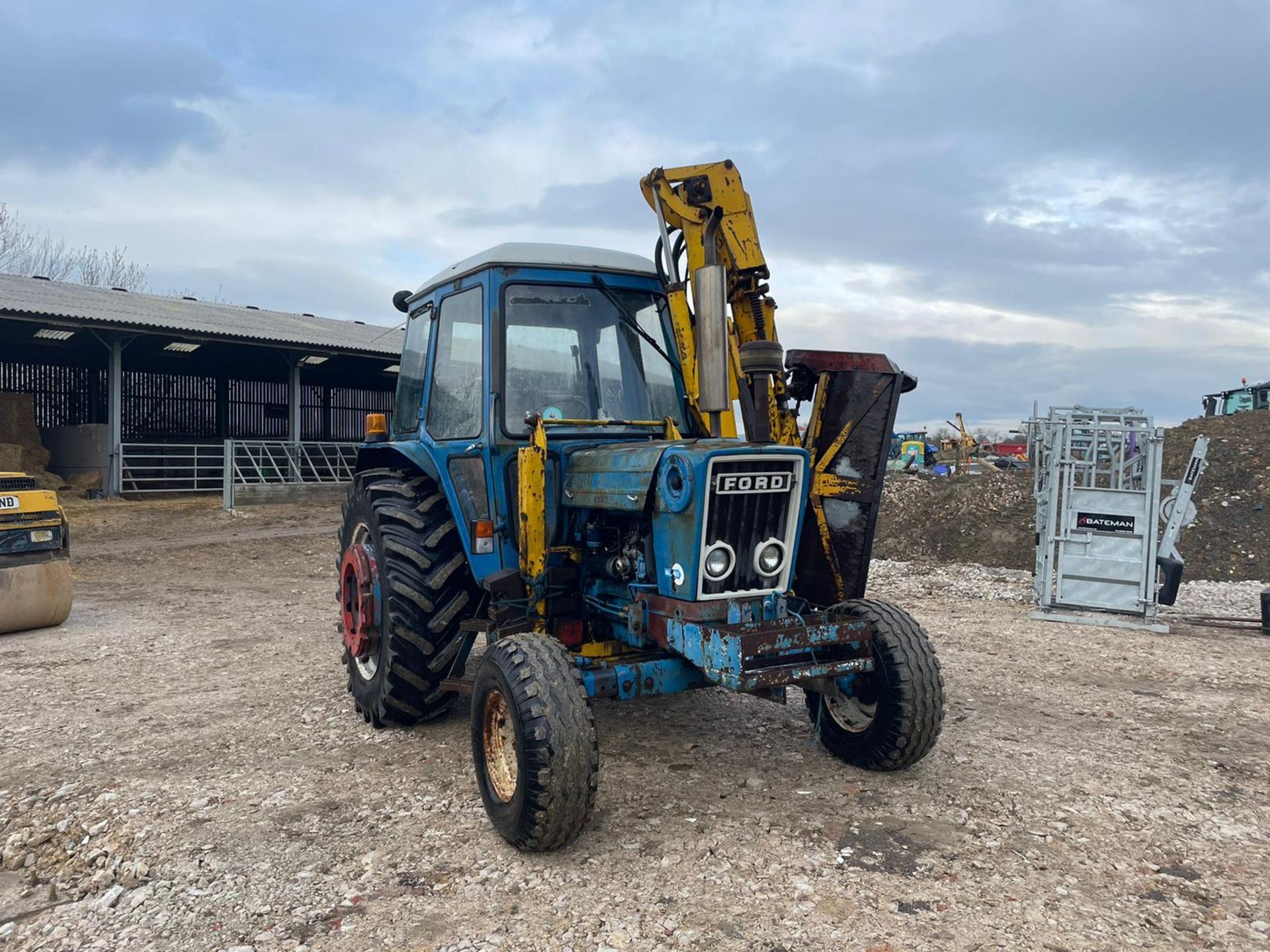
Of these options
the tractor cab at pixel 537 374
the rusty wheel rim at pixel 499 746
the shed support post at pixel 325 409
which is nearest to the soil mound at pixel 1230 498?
the tractor cab at pixel 537 374

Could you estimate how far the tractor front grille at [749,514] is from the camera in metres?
3.73

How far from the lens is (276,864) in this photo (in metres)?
3.35

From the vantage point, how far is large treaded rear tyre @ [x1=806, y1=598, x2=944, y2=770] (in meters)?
3.95

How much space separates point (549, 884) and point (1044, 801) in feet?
7.20

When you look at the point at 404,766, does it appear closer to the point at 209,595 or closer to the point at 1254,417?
the point at 209,595

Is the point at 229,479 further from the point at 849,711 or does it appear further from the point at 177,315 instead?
the point at 849,711

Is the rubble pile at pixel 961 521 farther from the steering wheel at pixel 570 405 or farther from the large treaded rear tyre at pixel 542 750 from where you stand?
the large treaded rear tyre at pixel 542 750

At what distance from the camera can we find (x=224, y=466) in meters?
16.7

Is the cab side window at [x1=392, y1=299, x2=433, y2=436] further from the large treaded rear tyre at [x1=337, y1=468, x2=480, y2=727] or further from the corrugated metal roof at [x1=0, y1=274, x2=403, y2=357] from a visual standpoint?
the corrugated metal roof at [x1=0, y1=274, x2=403, y2=357]

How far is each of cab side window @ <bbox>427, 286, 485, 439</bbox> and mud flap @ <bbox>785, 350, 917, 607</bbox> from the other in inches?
62.4

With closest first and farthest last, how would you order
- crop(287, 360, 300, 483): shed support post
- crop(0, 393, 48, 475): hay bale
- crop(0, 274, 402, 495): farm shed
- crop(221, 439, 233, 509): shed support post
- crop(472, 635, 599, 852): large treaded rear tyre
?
crop(472, 635, 599, 852): large treaded rear tyre → crop(221, 439, 233, 509): shed support post → crop(0, 274, 402, 495): farm shed → crop(0, 393, 48, 475): hay bale → crop(287, 360, 300, 483): shed support post

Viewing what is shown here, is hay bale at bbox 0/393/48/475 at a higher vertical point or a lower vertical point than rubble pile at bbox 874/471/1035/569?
higher

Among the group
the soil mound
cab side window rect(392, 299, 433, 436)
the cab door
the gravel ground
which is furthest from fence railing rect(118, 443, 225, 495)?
the soil mound

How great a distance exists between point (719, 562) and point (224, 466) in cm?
1503
